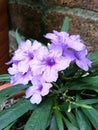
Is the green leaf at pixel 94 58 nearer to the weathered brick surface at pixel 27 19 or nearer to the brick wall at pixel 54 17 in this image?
the brick wall at pixel 54 17

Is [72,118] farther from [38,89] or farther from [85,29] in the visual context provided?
[85,29]

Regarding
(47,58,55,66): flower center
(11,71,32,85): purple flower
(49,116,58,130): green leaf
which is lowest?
(49,116,58,130): green leaf

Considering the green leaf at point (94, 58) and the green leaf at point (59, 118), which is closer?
the green leaf at point (59, 118)

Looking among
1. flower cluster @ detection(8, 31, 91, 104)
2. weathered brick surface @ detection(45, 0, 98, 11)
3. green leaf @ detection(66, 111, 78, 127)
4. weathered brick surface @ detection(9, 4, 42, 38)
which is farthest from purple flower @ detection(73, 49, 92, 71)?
weathered brick surface @ detection(9, 4, 42, 38)

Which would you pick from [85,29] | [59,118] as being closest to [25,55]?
[59,118]

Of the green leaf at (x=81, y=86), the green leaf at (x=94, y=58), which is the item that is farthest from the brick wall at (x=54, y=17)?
the green leaf at (x=81, y=86)

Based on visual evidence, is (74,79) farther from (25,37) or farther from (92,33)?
(25,37)

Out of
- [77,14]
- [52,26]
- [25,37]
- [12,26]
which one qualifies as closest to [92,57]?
[77,14]

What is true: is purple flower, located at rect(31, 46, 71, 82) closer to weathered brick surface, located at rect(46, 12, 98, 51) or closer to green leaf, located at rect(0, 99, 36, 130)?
green leaf, located at rect(0, 99, 36, 130)
